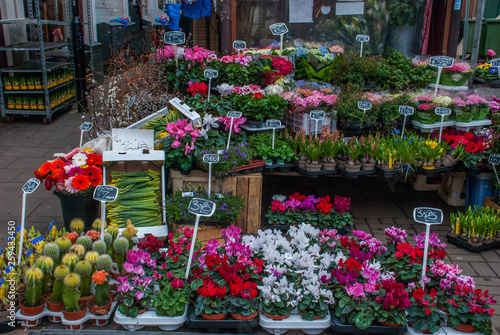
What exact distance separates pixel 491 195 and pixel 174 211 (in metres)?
3.27

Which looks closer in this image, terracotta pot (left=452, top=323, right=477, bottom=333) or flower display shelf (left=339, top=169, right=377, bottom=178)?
terracotta pot (left=452, top=323, right=477, bottom=333)

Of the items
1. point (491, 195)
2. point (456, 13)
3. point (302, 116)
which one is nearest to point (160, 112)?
point (302, 116)

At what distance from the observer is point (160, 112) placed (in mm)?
4809

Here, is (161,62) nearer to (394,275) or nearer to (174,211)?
(174,211)

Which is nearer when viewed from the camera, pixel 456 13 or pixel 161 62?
pixel 161 62

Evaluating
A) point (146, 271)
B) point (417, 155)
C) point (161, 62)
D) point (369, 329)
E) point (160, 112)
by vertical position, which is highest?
point (161, 62)

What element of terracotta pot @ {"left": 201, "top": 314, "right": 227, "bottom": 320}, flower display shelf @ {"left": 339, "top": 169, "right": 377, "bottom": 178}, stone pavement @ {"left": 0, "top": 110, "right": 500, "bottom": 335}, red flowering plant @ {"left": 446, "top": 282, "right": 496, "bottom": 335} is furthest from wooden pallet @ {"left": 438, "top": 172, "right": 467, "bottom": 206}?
terracotta pot @ {"left": 201, "top": 314, "right": 227, "bottom": 320}

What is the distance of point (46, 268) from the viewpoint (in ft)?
9.30

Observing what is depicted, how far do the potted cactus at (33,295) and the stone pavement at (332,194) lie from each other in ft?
5.88

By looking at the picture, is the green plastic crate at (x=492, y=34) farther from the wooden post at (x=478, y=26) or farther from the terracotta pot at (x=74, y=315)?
the terracotta pot at (x=74, y=315)

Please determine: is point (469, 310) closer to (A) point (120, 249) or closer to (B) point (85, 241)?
(A) point (120, 249)

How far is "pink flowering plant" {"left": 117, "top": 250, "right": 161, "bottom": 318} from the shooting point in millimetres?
2779

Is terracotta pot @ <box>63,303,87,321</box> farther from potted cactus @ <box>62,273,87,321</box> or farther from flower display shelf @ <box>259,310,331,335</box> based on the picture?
flower display shelf @ <box>259,310,331,335</box>

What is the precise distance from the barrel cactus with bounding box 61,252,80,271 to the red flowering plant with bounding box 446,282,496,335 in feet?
7.35
